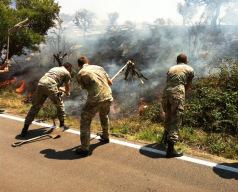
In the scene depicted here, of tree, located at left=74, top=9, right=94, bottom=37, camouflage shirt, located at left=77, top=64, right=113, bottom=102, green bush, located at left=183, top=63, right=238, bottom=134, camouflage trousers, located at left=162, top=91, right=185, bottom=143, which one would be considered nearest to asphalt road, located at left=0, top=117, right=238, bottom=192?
camouflage trousers, located at left=162, top=91, right=185, bottom=143

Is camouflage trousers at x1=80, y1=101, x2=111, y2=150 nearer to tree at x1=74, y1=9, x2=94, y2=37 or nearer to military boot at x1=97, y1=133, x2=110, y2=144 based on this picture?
military boot at x1=97, y1=133, x2=110, y2=144

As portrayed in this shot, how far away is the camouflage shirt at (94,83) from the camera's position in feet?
21.5

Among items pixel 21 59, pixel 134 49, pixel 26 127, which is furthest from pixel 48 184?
pixel 21 59

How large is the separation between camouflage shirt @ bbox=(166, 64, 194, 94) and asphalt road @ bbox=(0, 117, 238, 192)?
1243 mm

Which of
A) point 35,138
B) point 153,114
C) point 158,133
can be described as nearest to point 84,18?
point 153,114

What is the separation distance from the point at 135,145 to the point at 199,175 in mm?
1708

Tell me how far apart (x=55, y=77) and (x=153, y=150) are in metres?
2.77

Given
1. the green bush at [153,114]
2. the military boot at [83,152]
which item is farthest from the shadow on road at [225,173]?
the green bush at [153,114]

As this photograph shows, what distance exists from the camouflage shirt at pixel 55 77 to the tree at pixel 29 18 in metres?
5.07

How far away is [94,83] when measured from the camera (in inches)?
258

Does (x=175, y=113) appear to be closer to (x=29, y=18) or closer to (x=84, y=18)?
(x=29, y=18)

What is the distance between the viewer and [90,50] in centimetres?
1822

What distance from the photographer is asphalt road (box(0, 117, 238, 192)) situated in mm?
5293

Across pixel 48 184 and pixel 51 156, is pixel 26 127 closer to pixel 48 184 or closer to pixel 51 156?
pixel 51 156
